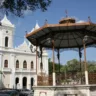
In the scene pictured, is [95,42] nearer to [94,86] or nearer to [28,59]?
[94,86]

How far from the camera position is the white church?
141ft

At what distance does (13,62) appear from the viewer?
44250 millimetres

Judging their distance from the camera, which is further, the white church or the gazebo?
the white church

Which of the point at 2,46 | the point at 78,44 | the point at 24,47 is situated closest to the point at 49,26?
the point at 78,44

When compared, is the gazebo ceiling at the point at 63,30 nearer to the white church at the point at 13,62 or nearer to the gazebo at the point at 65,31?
the gazebo at the point at 65,31

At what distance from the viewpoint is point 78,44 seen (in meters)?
17.2

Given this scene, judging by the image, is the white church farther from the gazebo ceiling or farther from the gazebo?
the gazebo ceiling

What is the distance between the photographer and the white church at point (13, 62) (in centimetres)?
4284

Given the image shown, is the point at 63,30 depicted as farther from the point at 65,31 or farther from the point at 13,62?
the point at 13,62

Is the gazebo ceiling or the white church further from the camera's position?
the white church

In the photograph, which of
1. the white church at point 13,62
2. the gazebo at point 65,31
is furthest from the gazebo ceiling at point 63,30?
the white church at point 13,62

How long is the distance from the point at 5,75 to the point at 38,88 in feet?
104

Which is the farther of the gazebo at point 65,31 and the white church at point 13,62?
the white church at point 13,62

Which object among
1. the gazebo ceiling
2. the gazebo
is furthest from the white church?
the gazebo ceiling
